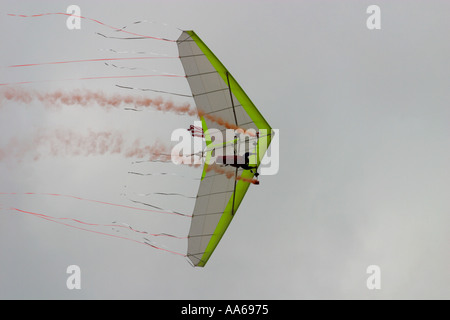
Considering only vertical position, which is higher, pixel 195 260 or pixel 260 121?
pixel 260 121

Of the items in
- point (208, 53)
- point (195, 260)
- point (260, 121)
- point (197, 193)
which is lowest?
point (195, 260)

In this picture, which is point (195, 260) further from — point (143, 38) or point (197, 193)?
point (143, 38)

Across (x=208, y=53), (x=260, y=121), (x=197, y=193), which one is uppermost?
(x=208, y=53)

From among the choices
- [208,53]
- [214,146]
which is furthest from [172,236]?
[208,53]

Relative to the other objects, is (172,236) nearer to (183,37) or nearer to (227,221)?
(227,221)

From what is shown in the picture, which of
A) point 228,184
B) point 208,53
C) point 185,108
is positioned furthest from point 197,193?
point 208,53

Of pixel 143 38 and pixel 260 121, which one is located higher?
pixel 143 38
